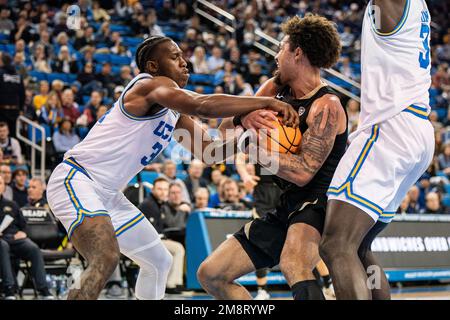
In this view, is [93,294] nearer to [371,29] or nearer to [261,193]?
[371,29]

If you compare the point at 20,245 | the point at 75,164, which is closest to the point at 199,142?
the point at 75,164

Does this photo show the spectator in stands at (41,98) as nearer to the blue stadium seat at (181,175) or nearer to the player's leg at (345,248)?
the blue stadium seat at (181,175)

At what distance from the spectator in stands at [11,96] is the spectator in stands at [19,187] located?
68.6 inches

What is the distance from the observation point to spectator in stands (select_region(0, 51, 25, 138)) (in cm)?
1077

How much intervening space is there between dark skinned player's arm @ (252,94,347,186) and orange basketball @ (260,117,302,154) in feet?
0.15

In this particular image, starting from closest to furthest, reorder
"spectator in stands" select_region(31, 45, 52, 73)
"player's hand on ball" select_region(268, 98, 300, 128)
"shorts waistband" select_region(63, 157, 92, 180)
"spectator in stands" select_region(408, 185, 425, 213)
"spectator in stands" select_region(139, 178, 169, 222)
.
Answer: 1. "player's hand on ball" select_region(268, 98, 300, 128)
2. "shorts waistband" select_region(63, 157, 92, 180)
3. "spectator in stands" select_region(139, 178, 169, 222)
4. "spectator in stands" select_region(408, 185, 425, 213)
5. "spectator in stands" select_region(31, 45, 52, 73)

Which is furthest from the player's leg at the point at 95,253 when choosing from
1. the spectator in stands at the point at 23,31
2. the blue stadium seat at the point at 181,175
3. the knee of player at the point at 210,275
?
the spectator in stands at the point at 23,31

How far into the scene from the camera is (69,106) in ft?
38.6

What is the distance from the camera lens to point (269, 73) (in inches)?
660

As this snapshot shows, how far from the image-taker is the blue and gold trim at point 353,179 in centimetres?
380

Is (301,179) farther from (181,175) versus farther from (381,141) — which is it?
(181,175)

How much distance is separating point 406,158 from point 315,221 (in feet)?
2.11

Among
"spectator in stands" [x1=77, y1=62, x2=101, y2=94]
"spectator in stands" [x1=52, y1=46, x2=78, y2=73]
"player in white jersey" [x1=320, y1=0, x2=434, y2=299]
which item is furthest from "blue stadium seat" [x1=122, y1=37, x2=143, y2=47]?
"player in white jersey" [x1=320, y1=0, x2=434, y2=299]

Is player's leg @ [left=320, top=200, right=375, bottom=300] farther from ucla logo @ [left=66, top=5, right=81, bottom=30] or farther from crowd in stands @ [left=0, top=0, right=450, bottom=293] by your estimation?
ucla logo @ [left=66, top=5, right=81, bottom=30]
